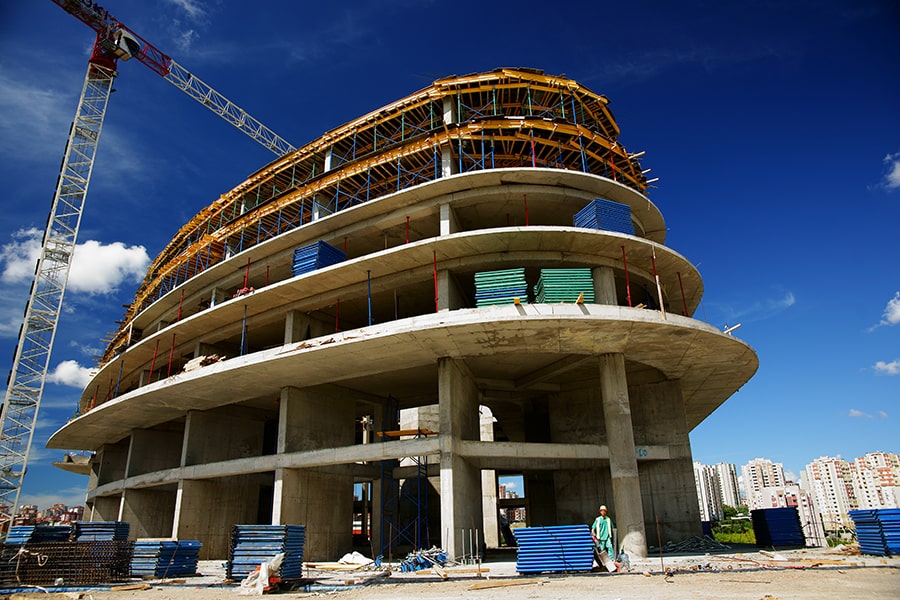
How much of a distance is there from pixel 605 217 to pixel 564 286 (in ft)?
11.8

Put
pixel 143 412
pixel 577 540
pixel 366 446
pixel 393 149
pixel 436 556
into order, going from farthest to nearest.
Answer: pixel 143 412
pixel 393 149
pixel 366 446
pixel 436 556
pixel 577 540

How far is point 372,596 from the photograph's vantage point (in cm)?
971

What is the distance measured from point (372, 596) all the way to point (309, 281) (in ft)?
43.4

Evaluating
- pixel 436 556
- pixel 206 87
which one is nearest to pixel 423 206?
pixel 436 556

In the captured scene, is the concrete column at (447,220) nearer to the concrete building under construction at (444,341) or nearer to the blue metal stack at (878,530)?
the concrete building under construction at (444,341)

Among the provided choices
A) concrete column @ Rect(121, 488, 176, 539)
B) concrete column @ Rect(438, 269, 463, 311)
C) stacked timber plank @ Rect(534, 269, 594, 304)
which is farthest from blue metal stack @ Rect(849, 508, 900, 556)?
concrete column @ Rect(121, 488, 176, 539)

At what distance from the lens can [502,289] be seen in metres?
17.2

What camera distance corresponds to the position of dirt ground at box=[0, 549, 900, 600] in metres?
8.62

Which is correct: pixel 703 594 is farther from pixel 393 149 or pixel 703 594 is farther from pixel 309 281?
pixel 393 149

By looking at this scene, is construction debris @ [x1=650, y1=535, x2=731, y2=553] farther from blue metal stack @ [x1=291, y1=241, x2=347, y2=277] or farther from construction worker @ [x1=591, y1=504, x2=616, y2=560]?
blue metal stack @ [x1=291, y1=241, x2=347, y2=277]

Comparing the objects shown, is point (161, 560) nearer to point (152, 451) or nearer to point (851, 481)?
point (152, 451)

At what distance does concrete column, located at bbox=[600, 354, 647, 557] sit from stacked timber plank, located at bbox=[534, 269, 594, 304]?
2.75m

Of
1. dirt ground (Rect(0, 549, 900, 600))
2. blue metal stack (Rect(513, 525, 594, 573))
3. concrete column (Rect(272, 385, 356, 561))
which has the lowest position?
dirt ground (Rect(0, 549, 900, 600))

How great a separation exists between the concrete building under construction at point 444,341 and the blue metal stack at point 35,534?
5279mm
